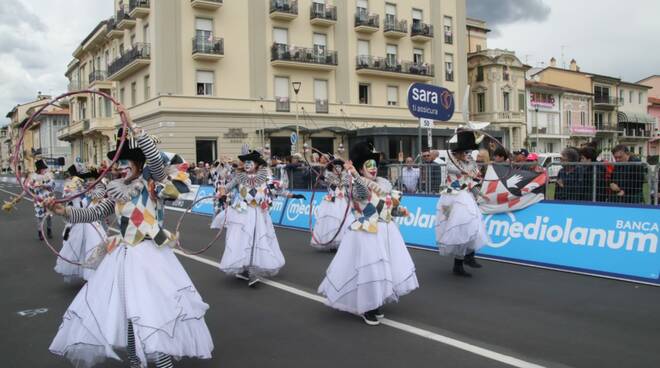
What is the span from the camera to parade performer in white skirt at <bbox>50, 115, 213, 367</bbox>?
13.8 feet

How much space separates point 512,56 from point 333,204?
4813 centimetres

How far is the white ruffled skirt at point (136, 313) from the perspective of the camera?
165 inches

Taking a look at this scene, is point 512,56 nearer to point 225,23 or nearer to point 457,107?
point 457,107

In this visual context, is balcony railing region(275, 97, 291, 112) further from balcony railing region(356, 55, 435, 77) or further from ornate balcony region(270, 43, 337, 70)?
balcony railing region(356, 55, 435, 77)

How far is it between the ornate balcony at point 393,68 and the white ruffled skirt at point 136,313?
37.4 meters

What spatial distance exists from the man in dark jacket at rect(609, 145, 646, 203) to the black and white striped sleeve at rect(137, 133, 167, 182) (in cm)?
839

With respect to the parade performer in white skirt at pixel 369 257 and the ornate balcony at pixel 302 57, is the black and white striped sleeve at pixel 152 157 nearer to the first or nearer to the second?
the parade performer in white skirt at pixel 369 257

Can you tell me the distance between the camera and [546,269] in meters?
9.23

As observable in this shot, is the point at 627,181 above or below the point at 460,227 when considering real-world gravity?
above

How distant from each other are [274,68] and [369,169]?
32.4 metres

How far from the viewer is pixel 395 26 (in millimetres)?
42469

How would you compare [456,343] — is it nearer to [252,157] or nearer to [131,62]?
[252,157]

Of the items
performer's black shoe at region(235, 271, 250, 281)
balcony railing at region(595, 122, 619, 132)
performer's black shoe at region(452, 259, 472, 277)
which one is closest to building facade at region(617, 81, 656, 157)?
balcony railing at region(595, 122, 619, 132)

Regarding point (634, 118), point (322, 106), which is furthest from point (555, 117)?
point (322, 106)
